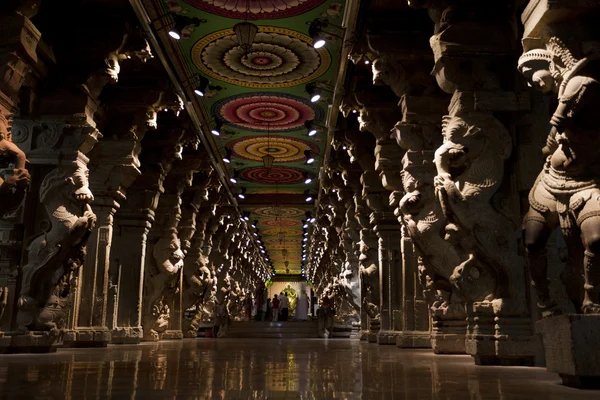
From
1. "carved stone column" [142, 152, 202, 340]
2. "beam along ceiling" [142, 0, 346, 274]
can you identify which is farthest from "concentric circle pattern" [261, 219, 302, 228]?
"carved stone column" [142, 152, 202, 340]

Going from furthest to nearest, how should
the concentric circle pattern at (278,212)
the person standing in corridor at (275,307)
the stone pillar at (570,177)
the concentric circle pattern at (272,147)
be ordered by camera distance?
the person standing in corridor at (275,307)
the concentric circle pattern at (278,212)
the concentric circle pattern at (272,147)
the stone pillar at (570,177)

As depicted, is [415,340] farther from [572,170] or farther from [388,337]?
[572,170]

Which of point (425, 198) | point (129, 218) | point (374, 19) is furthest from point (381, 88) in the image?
point (129, 218)

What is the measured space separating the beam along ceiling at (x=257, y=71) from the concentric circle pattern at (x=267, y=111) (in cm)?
2

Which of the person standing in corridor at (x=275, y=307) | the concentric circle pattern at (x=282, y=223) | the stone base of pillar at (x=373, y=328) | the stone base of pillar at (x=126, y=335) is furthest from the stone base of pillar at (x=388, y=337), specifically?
the person standing in corridor at (x=275, y=307)

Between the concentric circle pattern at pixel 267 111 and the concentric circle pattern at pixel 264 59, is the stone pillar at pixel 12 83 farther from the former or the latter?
the concentric circle pattern at pixel 267 111

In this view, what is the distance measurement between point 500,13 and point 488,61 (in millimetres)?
638

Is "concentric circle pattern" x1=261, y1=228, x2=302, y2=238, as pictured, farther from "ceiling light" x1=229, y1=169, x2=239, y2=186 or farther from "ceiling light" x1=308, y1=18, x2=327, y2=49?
"ceiling light" x1=308, y1=18, x2=327, y2=49

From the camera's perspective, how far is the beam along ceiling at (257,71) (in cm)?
984

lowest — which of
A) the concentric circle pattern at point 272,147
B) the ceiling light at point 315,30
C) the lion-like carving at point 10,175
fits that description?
the lion-like carving at point 10,175

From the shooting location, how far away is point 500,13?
7.01 m

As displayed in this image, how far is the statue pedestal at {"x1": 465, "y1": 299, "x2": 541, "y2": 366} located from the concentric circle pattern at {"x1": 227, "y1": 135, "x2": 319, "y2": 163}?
10977 mm

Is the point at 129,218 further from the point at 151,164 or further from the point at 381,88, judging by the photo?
the point at 381,88

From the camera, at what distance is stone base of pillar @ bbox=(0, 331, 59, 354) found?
806 centimetres
